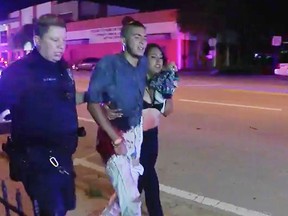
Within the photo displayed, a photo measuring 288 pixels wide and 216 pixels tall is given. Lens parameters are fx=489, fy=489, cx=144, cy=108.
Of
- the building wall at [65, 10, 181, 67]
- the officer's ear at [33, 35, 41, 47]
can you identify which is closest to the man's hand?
the officer's ear at [33, 35, 41, 47]

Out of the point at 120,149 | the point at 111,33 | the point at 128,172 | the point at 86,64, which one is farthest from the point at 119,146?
the point at 111,33

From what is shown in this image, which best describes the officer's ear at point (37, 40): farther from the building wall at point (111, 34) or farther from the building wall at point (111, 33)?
the building wall at point (111, 34)

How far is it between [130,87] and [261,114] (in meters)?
8.87

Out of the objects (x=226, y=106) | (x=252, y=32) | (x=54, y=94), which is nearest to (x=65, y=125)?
(x=54, y=94)

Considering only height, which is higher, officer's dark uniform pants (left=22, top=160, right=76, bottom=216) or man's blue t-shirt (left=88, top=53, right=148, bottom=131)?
man's blue t-shirt (left=88, top=53, right=148, bottom=131)

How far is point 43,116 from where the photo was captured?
115 inches

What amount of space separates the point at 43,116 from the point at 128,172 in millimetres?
939

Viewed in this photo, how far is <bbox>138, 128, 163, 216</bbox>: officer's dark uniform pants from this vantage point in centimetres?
404

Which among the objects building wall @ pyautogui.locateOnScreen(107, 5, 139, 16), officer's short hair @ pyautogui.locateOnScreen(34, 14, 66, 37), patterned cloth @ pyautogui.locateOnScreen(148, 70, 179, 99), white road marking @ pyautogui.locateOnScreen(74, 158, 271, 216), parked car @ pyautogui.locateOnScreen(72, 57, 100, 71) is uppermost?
building wall @ pyautogui.locateOnScreen(107, 5, 139, 16)

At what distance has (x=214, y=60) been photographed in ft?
129

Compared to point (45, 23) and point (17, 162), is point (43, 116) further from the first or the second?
point (45, 23)

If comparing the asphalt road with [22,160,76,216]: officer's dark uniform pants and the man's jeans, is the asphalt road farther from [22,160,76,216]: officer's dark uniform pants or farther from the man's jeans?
[22,160,76,216]: officer's dark uniform pants

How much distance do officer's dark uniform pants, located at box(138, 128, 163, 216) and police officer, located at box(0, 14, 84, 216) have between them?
1042mm

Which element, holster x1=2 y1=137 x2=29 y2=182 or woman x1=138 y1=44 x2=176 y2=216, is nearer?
holster x1=2 y1=137 x2=29 y2=182
